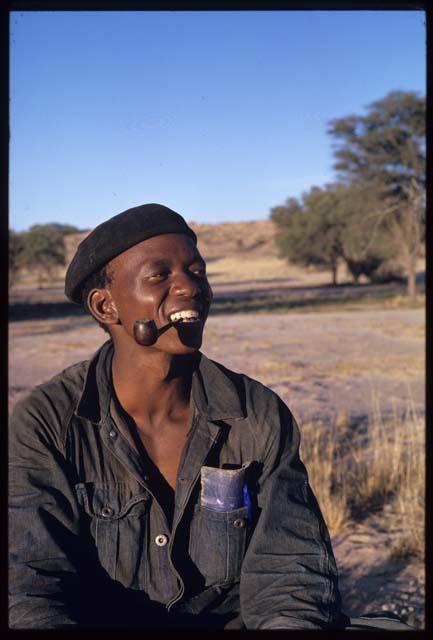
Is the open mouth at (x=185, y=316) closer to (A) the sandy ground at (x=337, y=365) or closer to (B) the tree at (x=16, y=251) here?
(A) the sandy ground at (x=337, y=365)

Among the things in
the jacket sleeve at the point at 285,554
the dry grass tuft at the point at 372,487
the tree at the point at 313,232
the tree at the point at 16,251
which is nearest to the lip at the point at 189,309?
the jacket sleeve at the point at 285,554

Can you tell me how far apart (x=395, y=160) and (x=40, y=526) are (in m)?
23.9

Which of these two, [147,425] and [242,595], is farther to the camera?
[147,425]

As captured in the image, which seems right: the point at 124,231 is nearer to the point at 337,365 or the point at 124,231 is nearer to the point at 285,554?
the point at 285,554

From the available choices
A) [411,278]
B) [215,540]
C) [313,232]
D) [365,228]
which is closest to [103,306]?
[215,540]

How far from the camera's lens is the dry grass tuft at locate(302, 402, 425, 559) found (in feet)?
14.0

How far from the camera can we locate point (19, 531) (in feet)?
6.55

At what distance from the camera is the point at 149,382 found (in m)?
2.38

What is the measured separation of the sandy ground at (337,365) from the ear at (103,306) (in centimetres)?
209

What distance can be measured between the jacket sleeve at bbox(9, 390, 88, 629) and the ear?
0.42m
